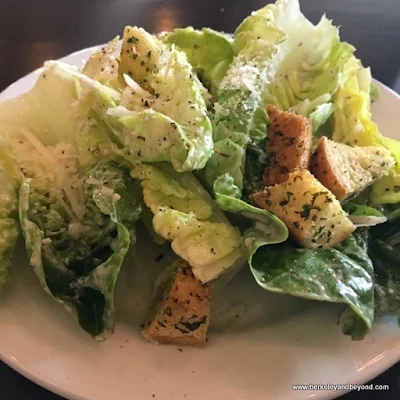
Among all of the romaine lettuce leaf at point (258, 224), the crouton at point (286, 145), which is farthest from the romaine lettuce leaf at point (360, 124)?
the romaine lettuce leaf at point (258, 224)

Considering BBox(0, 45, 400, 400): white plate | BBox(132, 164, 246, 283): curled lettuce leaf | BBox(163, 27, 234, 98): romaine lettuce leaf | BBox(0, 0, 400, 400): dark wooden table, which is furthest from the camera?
BBox(0, 0, 400, 400): dark wooden table

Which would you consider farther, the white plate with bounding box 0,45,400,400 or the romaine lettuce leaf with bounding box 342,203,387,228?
the romaine lettuce leaf with bounding box 342,203,387,228

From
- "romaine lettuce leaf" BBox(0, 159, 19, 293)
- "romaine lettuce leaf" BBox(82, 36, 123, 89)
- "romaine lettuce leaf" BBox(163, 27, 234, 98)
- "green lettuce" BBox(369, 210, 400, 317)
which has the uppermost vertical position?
"romaine lettuce leaf" BBox(82, 36, 123, 89)

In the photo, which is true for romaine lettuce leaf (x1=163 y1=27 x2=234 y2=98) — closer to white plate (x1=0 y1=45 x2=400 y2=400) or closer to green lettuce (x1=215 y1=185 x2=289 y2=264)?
green lettuce (x1=215 y1=185 x2=289 y2=264)

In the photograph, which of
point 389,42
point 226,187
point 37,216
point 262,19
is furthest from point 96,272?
point 389,42

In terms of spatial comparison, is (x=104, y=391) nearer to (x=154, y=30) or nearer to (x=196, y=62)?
(x=196, y=62)

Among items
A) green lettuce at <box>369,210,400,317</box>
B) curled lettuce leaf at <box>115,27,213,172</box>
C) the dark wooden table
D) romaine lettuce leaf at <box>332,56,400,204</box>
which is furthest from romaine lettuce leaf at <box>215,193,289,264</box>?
the dark wooden table
